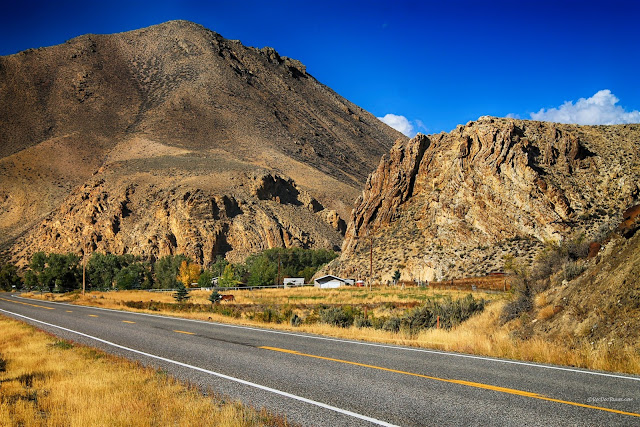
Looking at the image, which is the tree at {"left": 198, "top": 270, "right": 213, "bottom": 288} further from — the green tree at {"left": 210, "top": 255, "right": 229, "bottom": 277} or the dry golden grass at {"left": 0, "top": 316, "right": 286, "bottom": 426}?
the dry golden grass at {"left": 0, "top": 316, "right": 286, "bottom": 426}

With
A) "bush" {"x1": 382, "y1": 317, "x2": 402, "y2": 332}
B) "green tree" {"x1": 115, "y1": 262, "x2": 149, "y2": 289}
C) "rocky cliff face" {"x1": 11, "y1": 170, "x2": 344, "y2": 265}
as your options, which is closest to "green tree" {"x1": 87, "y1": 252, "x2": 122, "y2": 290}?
"green tree" {"x1": 115, "y1": 262, "x2": 149, "y2": 289}

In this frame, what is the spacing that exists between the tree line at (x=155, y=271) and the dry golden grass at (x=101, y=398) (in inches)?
2696

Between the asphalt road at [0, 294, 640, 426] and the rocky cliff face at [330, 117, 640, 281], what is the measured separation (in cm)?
4405

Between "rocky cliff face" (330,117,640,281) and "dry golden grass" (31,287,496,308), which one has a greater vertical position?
"rocky cliff face" (330,117,640,281)

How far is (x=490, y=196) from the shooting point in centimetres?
6028

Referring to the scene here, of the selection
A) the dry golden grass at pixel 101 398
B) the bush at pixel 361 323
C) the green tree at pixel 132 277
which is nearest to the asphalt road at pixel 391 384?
the dry golden grass at pixel 101 398

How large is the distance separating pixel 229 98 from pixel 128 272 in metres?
101

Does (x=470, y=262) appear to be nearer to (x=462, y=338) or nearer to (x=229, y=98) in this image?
(x=462, y=338)

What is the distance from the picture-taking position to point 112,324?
21.5 metres

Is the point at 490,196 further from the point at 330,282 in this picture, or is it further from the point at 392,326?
the point at 392,326

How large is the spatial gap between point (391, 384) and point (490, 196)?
55.7 m

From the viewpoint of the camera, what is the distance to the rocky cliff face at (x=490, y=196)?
5497 cm

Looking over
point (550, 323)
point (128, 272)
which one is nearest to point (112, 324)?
point (550, 323)

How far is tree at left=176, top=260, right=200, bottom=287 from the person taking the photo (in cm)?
8755
